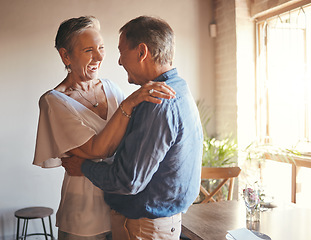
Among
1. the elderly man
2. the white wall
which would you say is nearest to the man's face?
the elderly man

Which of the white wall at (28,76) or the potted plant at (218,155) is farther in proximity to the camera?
the potted plant at (218,155)

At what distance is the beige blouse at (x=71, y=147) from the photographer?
56.5 inches

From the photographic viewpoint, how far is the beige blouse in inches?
56.5

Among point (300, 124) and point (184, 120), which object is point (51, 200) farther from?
point (184, 120)

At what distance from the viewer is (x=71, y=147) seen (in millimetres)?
1416

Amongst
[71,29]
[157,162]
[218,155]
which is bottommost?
[218,155]

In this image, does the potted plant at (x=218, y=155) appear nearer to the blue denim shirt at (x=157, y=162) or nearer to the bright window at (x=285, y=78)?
the bright window at (x=285, y=78)

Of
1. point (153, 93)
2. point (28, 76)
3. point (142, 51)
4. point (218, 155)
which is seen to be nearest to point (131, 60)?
point (142, 51)

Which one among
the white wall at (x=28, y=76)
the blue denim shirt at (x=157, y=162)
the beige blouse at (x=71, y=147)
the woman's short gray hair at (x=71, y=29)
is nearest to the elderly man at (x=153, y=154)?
the blue denim shirt at (x=157, y=162)

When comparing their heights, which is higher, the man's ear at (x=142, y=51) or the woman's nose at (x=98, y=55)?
the woman's nose at (x=98, y=55)

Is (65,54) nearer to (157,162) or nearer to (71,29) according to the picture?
(71,29)

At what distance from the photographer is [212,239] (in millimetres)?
1777

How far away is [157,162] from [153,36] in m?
0.46

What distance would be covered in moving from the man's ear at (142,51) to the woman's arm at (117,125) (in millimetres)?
117
